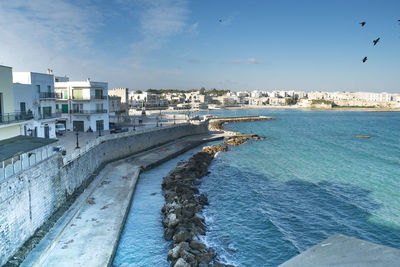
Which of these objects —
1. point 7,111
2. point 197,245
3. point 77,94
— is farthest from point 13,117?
point 77,94

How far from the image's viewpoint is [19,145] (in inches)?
583

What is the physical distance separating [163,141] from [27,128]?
20226 millimetres

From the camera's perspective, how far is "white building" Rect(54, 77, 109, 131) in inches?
1389

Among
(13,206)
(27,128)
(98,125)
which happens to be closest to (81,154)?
(27,128)

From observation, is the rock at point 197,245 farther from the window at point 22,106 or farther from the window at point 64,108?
the window at point 64,108

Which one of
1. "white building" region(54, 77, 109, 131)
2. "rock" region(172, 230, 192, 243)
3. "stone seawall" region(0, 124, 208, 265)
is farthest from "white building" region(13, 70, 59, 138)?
"rock" region(172, 230, 192, 243)

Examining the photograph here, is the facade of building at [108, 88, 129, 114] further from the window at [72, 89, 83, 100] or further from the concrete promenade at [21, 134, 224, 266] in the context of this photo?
the concrete promenade at [21, 134, 224, 266]

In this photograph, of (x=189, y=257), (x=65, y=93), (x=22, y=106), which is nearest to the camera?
(x=189, y=257)

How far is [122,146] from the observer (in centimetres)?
3042

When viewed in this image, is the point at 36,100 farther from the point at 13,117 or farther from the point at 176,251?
the point at 176,251

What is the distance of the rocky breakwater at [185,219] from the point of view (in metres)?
13.2

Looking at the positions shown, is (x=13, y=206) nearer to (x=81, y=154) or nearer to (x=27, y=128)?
(x=81, y=154)

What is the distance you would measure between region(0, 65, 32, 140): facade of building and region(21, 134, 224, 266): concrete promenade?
571 centimetres

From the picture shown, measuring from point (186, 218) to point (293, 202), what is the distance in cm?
887
